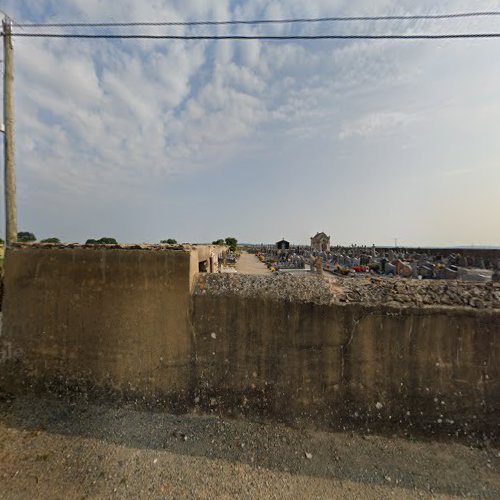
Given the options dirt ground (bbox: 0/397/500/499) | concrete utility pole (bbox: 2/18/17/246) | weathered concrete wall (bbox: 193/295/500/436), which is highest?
concrete utility pole (bbox: 2/18/17/246)

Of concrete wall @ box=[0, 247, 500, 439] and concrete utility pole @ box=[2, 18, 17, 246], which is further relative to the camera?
concrete utility pole @ box=[2, 18, 17, 246]

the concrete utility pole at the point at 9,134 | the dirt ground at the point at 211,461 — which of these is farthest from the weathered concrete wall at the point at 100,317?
the concrete utility pole at the point at 9,134

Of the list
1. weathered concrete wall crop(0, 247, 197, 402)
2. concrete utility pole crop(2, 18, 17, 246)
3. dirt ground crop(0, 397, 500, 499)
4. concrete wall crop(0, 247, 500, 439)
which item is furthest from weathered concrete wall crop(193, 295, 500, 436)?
concrete utility pole crop(2, 18, 17, 246)

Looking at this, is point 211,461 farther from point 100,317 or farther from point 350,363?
point 100,317

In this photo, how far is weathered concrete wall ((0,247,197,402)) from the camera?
13.0 feet

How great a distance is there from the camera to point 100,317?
411cm

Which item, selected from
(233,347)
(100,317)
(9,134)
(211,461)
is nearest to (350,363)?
(233,347)

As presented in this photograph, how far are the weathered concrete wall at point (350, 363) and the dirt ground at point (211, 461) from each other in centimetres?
29

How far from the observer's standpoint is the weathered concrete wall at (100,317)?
3961mm

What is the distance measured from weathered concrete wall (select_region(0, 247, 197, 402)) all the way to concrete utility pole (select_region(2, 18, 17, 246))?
1.04 meters

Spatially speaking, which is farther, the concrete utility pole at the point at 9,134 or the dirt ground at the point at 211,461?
the concrete utility pole at the point at 9,134

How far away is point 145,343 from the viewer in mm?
4000

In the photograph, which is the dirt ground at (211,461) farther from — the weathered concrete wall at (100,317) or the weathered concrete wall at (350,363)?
the weathered concrete wall at (100,317)

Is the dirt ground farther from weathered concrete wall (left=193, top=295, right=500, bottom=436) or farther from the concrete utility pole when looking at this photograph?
the concrete utility pole
